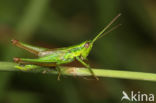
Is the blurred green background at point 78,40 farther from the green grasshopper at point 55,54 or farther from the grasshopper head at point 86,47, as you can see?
the grasshopper head at point 86,47

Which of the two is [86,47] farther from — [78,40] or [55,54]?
[78,40]

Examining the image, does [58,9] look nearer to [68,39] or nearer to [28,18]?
[68,39]

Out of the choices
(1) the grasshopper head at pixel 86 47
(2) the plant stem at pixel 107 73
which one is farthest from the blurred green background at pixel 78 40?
(2) the plant stem at pixel 107 73

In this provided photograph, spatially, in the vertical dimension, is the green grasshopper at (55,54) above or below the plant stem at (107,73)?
above

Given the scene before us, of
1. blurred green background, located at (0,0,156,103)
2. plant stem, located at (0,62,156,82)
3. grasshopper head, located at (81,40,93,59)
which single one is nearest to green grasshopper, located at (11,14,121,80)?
grasshopper head, located at (81,40,93,59)

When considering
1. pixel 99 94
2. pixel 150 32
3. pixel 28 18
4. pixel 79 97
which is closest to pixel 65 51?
pixel 28 18

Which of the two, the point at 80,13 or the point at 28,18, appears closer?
the point at 28,18

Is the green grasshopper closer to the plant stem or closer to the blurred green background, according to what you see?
the plant stem

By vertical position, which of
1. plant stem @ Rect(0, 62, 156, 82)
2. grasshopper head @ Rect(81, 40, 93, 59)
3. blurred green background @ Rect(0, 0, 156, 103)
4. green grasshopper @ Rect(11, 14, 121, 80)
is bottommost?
plant stem @ Rect(0, 62, 156, 82)
